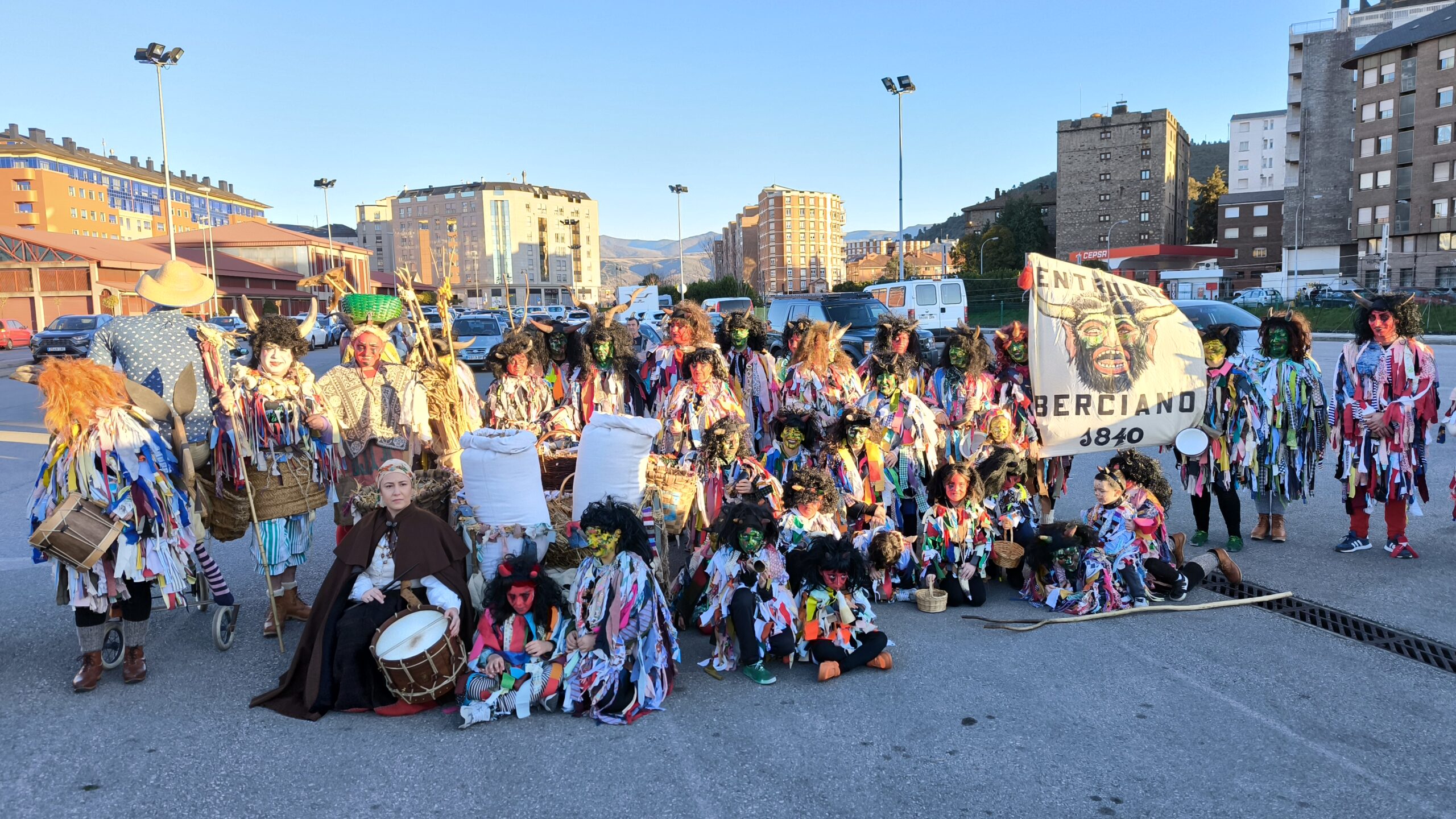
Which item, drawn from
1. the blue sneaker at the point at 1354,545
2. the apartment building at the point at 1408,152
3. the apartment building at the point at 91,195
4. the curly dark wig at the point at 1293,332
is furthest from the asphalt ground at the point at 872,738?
the apartment building at the point at 91,195

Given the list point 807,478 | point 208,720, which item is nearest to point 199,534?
point 208,720

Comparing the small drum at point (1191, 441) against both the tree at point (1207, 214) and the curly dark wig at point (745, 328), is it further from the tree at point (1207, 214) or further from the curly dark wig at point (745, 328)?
the tree at point (1207, 214)

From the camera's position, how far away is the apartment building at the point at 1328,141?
6575cm

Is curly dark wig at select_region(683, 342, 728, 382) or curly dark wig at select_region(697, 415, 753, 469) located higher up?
curly dark wig at select_region(683, 342, 728, 382)

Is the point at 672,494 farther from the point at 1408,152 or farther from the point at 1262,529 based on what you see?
the point at 1408,152

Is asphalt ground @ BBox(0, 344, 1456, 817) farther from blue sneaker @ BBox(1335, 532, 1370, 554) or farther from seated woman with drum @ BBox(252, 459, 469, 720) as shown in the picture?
blue sneaker @ BBox(1335, 532, 1370, 554)

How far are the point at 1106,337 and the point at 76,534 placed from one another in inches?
238

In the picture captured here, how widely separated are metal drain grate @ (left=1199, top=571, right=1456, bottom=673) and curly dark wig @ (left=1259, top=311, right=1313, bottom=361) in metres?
1.88

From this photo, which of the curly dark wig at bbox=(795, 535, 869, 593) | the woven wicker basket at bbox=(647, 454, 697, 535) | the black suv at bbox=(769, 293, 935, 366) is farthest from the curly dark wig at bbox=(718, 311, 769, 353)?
the black suv at bbox=(769, 293, 935, 366)

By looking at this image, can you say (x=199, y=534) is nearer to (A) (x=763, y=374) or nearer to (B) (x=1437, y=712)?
(A) (x=763, y=374)

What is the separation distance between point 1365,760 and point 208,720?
4.90 metres

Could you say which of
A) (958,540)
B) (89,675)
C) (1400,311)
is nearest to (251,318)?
(89,675)

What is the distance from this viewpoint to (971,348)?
6391mm

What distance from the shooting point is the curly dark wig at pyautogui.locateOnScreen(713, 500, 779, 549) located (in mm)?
4680
